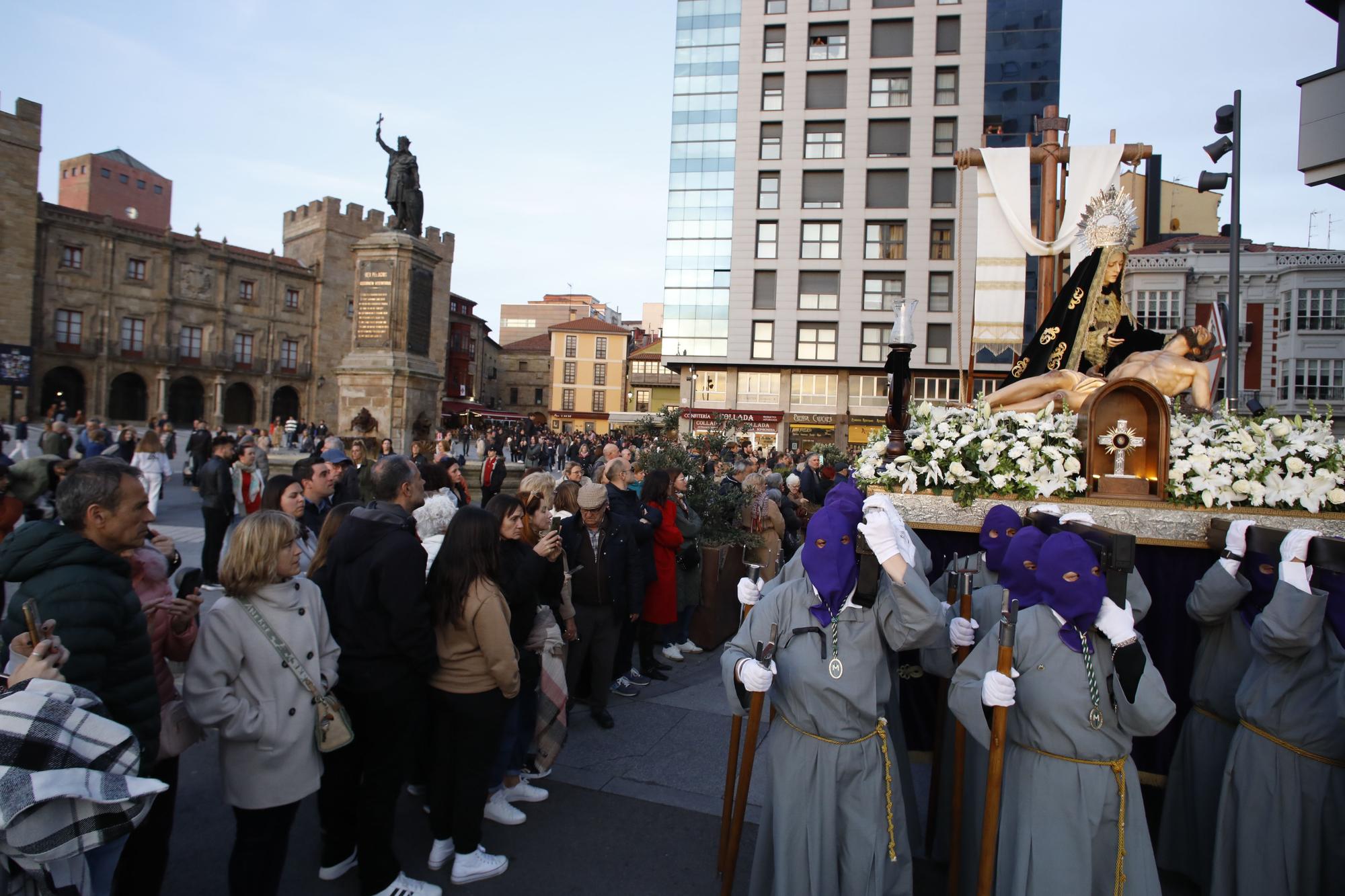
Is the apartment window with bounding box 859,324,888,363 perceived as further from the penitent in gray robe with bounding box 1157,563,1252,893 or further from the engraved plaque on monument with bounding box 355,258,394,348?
the penitent in gray robe with bounding box 1157,563,1252,893

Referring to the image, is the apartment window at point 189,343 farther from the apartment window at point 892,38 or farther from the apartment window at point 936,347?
the apartment window at point 936,347

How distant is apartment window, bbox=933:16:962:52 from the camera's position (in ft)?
124

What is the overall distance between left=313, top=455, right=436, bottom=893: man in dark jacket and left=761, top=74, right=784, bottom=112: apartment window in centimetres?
4058

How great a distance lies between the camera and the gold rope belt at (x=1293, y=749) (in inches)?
132

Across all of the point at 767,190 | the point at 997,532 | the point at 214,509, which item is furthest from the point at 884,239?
the point at 997,532

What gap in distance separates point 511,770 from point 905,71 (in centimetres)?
4179

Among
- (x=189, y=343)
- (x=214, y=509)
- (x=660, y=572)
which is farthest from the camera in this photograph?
(x=189, y=343)

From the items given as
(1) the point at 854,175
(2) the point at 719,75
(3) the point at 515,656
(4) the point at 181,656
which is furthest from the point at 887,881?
(2) the point at 719,75

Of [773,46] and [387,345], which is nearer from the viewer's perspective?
[387,345]

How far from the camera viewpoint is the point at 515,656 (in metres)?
3.89

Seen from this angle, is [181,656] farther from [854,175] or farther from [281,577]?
[854,175]

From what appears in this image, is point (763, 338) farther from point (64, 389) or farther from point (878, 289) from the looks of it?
point (64, 389)

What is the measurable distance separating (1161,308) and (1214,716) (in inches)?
1643

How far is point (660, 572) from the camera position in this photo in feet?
23.8
